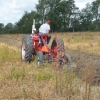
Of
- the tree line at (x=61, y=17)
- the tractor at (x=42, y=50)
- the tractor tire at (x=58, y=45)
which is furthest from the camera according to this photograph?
the tree line at (x=61, y=17)

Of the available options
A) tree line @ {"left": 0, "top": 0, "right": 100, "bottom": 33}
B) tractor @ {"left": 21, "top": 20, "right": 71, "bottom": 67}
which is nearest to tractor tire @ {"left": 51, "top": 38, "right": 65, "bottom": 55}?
tractor @ {"left": 21, "top": 20, "right": 71, "bottom": 67}

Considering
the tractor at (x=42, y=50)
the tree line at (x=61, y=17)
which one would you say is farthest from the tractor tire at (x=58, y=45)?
the tree line at (x=61, y=17)

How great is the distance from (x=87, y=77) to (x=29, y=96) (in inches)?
53.0

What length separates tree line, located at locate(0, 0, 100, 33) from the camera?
72125 mm

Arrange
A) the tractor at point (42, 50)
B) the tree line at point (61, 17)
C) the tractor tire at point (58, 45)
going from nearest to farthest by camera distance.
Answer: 1. the tractor at point (42, 50)
2. the tractor tire at point (58, 45)
3. the tree line at point (61, 17)

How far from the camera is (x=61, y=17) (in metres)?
75.2

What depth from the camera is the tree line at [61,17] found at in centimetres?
7212

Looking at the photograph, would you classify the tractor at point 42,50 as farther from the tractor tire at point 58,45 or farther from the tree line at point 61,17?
the tree line at point 61,17

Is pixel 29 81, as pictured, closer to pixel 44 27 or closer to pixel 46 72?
pixel 46 72

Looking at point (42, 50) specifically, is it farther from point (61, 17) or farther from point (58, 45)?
point (61, 17)

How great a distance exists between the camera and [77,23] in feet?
260

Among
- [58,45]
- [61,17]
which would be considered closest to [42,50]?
[58,45]

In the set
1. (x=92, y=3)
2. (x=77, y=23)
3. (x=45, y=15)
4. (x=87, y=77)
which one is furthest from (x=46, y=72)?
(x=92, y=3)

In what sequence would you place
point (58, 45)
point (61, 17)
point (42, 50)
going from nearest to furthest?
point (58, 45) → point (42, 50) → point (61, 17)
